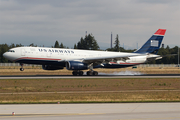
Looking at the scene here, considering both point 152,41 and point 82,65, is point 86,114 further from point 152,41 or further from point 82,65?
point 152,41

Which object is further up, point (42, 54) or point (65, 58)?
point (42, 54)

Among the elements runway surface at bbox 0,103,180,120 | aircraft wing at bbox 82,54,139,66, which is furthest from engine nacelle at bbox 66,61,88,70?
runway surface at bbox 0,103,180,120

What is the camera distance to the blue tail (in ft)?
178

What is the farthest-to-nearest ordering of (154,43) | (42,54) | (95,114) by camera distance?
(154,43) < (42,54) < (95,114)

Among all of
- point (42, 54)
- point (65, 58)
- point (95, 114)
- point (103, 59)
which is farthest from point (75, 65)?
point (95, 114)

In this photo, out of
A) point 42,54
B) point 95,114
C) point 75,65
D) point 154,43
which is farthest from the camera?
point 154,43

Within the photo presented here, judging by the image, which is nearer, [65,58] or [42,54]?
[42,54]

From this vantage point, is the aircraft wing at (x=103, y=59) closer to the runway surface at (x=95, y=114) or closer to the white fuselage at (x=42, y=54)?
the white fuselage at (x=42, y=54)

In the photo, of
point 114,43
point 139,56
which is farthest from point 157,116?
point 114,43

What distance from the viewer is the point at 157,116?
12562mm

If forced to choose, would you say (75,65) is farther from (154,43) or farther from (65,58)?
(154,43)

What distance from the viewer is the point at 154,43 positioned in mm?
54625

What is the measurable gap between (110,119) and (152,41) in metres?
45.3

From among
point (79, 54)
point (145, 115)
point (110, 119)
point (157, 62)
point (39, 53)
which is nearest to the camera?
point (110, 119)
